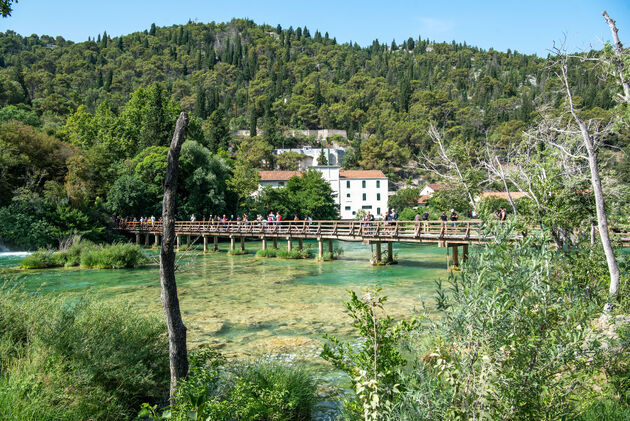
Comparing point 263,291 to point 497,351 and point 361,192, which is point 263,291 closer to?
point 497,351

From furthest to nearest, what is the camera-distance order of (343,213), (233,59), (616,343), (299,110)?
1. (233,59)
2. (299,110)
3. (343,213)
4. (616,343)

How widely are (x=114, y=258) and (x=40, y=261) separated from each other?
13.7 ft

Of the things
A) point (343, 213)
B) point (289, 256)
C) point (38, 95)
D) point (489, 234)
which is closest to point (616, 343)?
point (489, 234)

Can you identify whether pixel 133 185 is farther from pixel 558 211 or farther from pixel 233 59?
pixel 233 59

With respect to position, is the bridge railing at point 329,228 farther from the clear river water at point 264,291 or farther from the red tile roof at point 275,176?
the red tile roof at point 275,176

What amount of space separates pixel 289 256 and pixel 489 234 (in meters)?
25.9

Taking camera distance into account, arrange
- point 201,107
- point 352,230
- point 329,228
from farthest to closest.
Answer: point 201,107
point 329,228
point 352,230

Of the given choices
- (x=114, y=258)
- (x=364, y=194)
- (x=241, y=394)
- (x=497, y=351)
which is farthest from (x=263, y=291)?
(x=364, y=194)

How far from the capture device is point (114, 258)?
2525 centimetres

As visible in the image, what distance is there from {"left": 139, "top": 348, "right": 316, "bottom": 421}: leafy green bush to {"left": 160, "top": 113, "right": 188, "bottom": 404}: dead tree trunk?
224 mm

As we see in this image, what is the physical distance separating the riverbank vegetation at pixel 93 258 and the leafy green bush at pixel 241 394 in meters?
20.4

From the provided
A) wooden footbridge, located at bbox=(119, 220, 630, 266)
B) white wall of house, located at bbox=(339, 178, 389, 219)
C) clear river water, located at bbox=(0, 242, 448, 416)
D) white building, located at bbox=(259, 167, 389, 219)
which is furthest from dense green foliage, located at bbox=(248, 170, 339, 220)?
clear river water, located at bbox=(0, 242, 448, 416)

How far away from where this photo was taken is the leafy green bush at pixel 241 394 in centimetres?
479

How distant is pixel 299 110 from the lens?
448 feet
